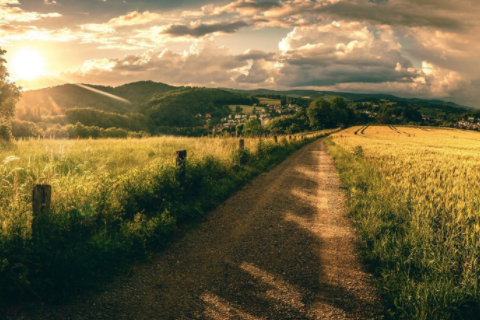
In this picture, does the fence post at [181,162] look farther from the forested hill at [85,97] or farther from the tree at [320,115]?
the tree at [320,115]

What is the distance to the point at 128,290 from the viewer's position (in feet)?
13.9

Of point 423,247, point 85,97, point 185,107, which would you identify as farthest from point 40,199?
point 85,97

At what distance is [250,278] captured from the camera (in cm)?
Result: 458

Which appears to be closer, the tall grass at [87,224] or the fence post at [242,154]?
the tall grass at [87,224]

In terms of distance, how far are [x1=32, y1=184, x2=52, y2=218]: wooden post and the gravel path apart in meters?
1.75

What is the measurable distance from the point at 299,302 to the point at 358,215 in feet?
13.5

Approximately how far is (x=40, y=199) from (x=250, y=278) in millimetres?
3899

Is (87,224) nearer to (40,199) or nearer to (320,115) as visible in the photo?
(40,199)

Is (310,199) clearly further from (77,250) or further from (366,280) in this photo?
(77,250)

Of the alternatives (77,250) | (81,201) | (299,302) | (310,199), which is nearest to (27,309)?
(77,250)

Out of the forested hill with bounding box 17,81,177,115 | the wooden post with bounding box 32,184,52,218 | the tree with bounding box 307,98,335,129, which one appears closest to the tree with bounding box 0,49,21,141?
the wooden post with bounding box 32,184,52,218

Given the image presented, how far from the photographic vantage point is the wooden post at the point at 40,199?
466 cm

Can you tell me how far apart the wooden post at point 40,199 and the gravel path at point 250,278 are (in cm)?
175

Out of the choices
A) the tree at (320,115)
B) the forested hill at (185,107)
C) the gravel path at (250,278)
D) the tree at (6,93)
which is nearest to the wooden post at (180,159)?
the gravel path at (250,278)
